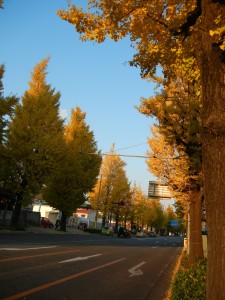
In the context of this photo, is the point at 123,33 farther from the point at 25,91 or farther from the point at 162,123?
the point at 25,91

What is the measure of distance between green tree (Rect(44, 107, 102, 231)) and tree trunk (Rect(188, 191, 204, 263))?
1974cm

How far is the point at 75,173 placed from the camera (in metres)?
32.0

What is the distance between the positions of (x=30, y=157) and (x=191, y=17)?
20.8m

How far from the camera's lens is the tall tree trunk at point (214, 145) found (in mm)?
3340

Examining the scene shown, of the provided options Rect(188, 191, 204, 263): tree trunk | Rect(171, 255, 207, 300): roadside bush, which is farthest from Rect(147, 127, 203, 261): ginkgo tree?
Rect(171, 255, 207, 300): roadside bush

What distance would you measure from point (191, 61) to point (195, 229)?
7.69 meters

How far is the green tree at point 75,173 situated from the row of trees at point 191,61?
855 inches

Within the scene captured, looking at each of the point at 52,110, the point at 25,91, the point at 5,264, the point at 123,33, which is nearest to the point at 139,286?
the point at 5,264

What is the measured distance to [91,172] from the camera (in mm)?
33938

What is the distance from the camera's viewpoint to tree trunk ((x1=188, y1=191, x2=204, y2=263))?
11188 mm

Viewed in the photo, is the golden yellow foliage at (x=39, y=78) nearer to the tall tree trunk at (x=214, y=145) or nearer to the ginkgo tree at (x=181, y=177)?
the ginkgo tree at (x=181, y=177)

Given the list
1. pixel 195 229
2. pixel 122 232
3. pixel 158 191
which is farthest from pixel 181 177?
pixel 122 232

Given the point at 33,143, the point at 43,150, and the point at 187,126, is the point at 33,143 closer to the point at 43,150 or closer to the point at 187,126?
the point at 43,150

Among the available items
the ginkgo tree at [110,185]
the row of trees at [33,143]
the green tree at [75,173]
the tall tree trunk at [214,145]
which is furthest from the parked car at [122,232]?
the tall tree trunk at [214,145]
